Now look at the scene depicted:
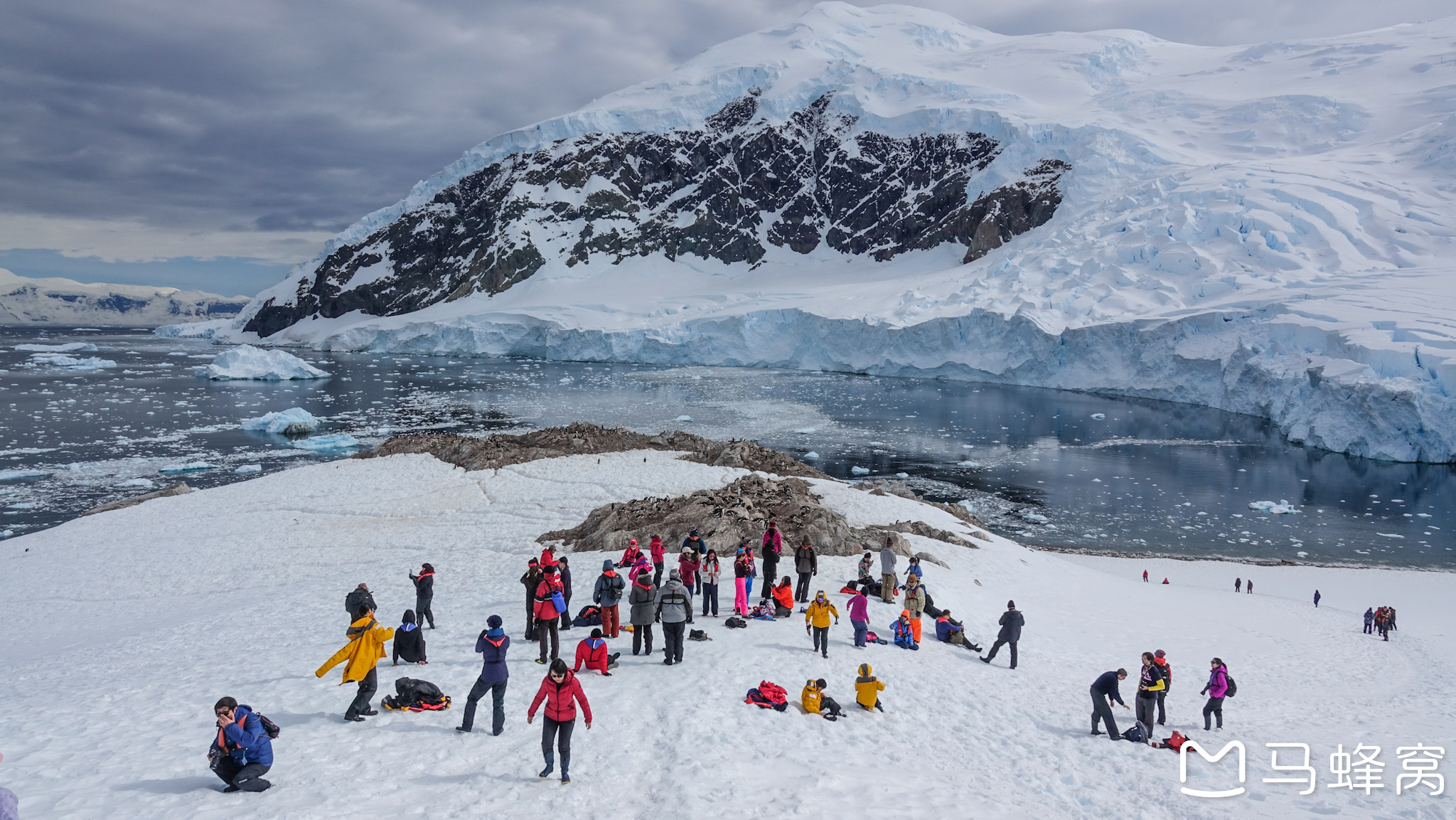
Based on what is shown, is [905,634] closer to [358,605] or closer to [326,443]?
[358,605]

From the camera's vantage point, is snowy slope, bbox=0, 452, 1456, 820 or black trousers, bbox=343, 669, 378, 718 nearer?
snowy slope, bbox=0, 452, 1456, 820

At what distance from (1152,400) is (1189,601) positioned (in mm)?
51448

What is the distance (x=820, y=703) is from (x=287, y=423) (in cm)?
4511

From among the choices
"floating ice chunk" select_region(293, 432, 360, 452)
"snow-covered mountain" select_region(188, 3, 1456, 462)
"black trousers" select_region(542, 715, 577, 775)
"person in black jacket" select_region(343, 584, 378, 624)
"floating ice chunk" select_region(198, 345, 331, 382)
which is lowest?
"floating ice chunk" select_region(293, 432, 360, 452)

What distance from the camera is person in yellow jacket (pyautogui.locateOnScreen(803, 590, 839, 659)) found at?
1175cm

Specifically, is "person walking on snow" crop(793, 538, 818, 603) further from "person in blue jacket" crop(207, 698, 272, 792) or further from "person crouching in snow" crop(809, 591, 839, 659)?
"person in blue jacket" crop(207, 698, 272, 792)

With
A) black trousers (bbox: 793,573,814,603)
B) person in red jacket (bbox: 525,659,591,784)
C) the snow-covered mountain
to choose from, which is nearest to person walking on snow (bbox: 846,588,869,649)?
→ black trousers (bbox: 793,573,814,603)

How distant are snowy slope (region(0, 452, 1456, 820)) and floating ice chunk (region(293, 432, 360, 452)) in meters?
17.6

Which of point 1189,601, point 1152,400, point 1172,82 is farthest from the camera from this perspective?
point 1172,82

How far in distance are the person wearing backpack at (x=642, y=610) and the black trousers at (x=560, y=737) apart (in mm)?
3275

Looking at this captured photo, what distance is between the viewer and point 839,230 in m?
137

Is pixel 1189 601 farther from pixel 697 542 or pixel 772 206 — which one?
pixel 772 206

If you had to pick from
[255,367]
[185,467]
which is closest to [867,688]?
[185,467]

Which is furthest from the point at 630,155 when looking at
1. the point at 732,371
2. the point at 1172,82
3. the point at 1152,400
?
the point at 1152,400
